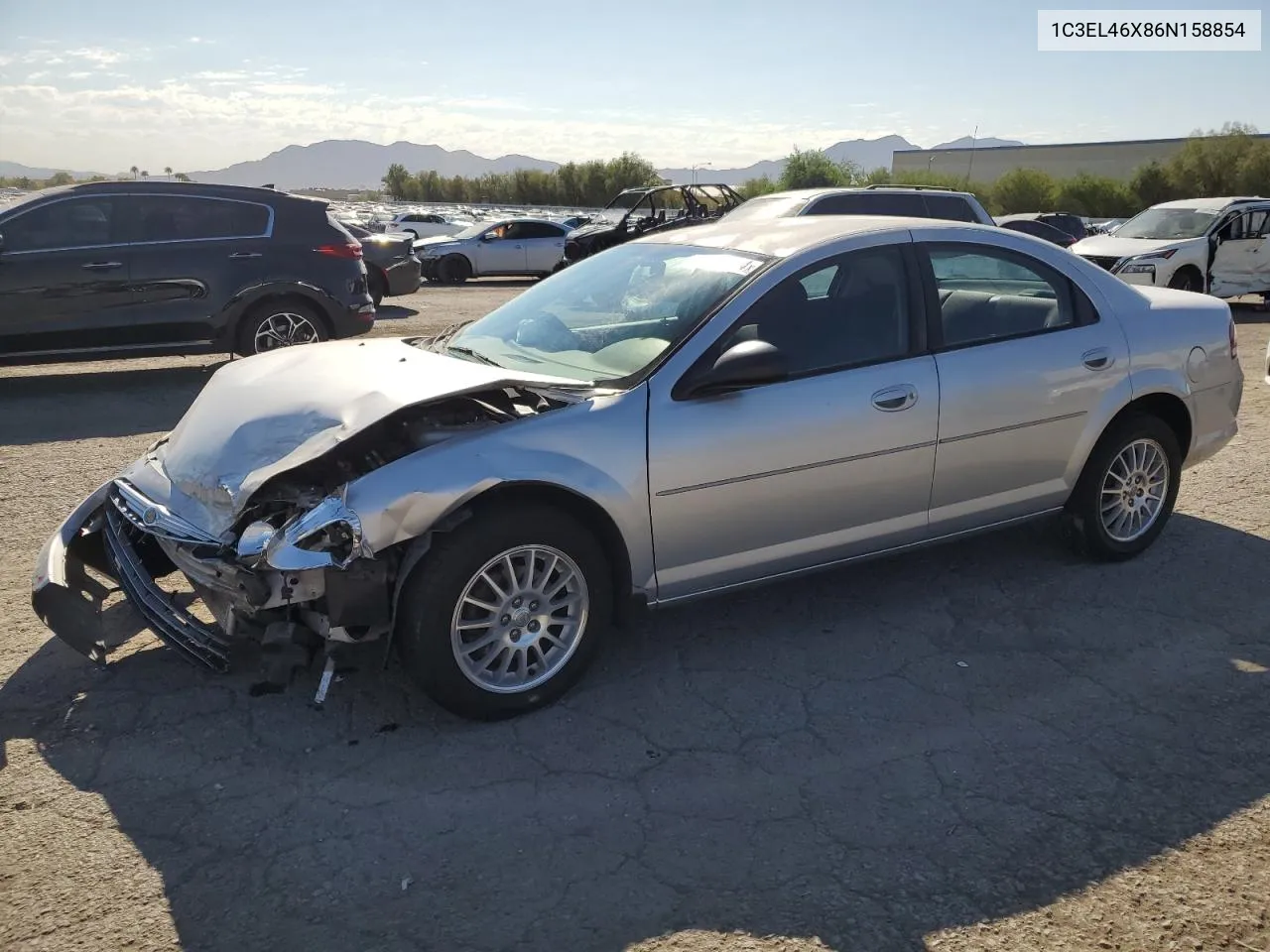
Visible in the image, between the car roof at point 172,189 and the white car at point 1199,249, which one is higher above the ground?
the car roof at point 172,189

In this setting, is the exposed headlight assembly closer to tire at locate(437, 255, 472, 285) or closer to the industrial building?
tire at locate(437, 255, 472, 285)

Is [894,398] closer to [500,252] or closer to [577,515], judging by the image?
[577,515]

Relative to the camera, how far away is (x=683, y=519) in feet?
12.6

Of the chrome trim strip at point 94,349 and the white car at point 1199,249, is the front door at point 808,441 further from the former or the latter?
the white car at point 1199,249

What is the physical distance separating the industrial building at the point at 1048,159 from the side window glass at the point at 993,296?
57.6 metres

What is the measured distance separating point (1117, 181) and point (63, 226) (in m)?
54.9

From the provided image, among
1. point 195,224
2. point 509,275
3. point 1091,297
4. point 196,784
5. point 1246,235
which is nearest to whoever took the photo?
point 196,784

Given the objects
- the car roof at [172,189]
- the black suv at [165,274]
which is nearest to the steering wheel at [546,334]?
the black suv at [165,274]

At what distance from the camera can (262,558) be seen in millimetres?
3365

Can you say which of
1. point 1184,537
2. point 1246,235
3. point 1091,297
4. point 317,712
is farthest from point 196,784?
point 1246,235

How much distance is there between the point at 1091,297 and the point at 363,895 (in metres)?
4.14

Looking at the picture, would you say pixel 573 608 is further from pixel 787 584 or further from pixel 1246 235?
pixel 1246 235

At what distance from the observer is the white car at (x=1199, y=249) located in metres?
14.7

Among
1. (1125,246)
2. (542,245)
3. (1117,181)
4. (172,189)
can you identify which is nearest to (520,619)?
(172,189)
